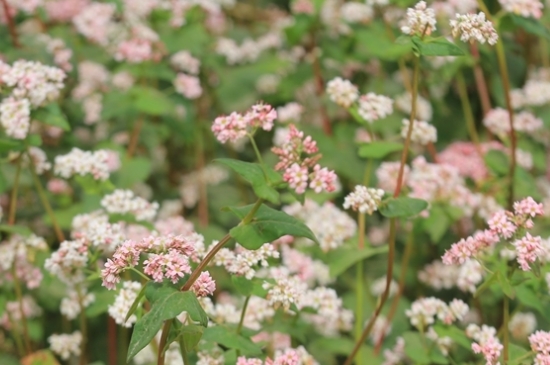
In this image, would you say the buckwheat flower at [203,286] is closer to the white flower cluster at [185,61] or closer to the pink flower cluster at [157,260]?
the pink flower cluster at [157,260]

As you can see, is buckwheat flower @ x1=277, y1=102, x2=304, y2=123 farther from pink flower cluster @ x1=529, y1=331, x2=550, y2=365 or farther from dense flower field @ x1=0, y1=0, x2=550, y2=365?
pink flower cluster @ x1=529, y1=331, x2=550, y2=365

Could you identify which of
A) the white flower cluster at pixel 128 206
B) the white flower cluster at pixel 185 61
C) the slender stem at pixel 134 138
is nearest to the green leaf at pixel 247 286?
the white flower cluster at pixel 128 206

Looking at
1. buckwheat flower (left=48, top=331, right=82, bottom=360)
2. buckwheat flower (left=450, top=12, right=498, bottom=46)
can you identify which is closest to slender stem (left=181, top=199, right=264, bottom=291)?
buckwheat flower (left=450, top=12, right=498, bottom=46)

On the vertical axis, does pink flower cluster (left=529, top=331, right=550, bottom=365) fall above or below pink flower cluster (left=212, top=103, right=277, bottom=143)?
→ below

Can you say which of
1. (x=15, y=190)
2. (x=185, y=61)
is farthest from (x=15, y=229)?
(x=185, y=61)

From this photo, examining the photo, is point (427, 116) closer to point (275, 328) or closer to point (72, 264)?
point (275, 328)

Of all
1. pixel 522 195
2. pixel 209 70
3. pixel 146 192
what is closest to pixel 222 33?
pixel 209 70
